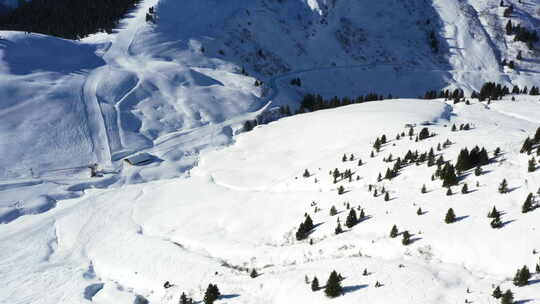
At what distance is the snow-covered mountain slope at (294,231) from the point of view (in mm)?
15156

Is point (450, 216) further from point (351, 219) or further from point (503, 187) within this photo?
point (351, 219)

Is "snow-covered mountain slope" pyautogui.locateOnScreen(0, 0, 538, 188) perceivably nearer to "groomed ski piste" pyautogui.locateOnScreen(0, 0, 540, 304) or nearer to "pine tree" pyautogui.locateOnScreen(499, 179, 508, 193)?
"groomed ski piste" pyautogui.locateOnScreen(0, 0, 540, 304)

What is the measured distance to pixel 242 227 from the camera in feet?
77.0

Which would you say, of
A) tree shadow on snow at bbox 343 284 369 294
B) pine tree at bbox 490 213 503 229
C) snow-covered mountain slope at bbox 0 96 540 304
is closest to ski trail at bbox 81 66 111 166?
snow-covered mountain slope at bbox 0 96 540 304

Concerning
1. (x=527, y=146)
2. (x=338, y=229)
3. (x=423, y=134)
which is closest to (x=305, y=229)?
(x=338, y=229)

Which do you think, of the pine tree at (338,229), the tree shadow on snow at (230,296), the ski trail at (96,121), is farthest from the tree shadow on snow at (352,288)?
the ski trail at (96,121)

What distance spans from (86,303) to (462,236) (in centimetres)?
1749

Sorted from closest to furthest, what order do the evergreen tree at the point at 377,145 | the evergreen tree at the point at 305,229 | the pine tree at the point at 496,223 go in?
the pine tree at the point at 496,223 < the evergreen tree at the point at 305,229 < the evergreen tree at the point at 377,145

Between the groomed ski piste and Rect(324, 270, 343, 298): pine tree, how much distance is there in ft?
1.06

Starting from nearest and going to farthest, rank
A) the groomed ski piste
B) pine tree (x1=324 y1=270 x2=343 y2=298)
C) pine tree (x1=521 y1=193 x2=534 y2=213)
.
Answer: pine tree (x1=324 y1=270 x2=343 y2=298) → pine tree (x1=521 y1=193 x2=534 y2=213) → the groomed ski piste

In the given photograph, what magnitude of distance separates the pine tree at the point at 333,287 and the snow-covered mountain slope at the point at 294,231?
0.70ft

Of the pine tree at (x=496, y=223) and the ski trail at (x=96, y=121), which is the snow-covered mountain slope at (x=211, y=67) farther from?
the pine tree at (x=496, y=223)

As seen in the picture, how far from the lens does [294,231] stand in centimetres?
2127

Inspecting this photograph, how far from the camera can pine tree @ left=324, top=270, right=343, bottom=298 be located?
14711 mm
